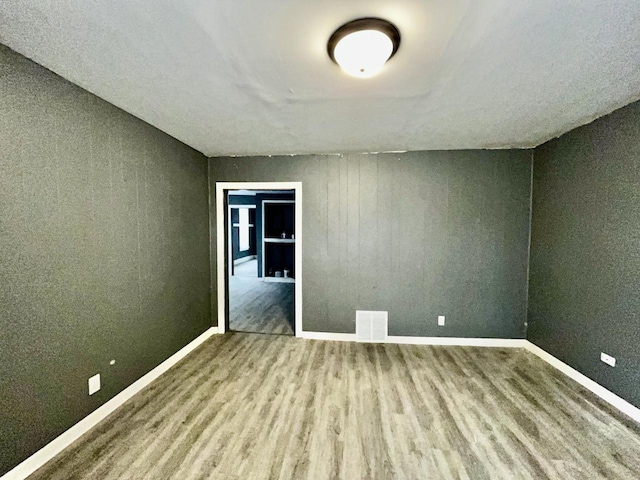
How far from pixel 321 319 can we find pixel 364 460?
2.22 metres

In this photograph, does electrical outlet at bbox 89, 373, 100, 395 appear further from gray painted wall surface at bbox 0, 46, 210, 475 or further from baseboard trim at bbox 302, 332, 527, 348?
baseboard trim at bbox 302, 332, 527, 348

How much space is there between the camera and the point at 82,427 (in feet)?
7.29

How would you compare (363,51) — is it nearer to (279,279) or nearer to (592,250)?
(592,250)

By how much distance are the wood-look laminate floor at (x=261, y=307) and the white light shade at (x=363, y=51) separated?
3.51 metres

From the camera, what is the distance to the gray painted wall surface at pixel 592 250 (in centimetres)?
247

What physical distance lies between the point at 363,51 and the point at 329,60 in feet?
0.91

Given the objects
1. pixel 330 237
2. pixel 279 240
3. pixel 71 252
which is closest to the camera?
pixel 71 252

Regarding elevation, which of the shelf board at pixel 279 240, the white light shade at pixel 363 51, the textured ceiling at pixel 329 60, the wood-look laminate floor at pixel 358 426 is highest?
the textured ceiling at pixel 329 60

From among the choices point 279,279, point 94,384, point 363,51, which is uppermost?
point 363,51

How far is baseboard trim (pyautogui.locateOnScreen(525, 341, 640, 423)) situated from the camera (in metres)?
2.45

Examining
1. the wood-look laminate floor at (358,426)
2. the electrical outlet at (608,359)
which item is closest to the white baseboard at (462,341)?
the wood-look laminate floor at (358,426)

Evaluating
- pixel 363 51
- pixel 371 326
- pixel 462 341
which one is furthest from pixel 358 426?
pixel 363 51

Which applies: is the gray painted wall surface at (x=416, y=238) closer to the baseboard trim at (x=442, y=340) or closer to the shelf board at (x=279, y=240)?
the baseboard trim at (x=442, y=340)

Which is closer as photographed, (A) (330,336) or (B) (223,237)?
(A) (330,336)
